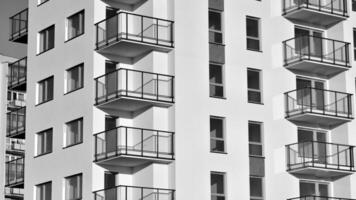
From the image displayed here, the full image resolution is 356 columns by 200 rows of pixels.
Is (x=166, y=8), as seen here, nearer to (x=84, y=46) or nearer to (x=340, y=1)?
(x=84, y=46)

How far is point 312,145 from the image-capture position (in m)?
51.4

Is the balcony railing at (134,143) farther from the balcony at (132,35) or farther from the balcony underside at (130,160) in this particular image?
the balcony at (132,35)

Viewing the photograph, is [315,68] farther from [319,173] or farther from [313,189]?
[313,189]

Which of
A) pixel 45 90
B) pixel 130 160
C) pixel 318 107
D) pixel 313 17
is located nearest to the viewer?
pixel 130 160

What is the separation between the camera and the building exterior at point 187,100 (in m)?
47.9

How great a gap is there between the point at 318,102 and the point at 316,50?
2812 millimetres

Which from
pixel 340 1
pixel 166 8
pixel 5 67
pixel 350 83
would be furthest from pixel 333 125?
pixel 5 67

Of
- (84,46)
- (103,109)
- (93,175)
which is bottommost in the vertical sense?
(93,175)

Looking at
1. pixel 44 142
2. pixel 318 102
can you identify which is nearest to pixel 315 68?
pixel 318 102

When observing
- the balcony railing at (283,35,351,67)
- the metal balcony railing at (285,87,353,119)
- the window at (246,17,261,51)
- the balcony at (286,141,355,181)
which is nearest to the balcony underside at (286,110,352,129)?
the metal balcony railing at (285,87,353,119)

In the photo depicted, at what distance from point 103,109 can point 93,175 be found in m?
3.21

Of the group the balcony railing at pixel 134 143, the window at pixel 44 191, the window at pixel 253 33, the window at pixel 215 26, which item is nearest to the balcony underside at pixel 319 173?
the window at pixel 253 33

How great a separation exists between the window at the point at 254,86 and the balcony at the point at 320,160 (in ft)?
9.40

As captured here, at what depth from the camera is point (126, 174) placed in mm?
48312
